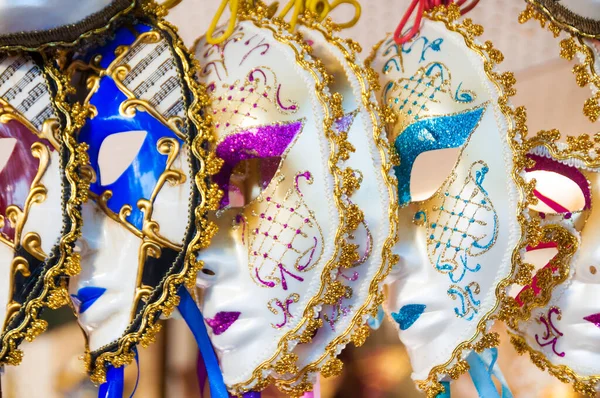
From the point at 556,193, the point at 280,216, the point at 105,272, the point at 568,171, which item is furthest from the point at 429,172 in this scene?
the point at 105,272

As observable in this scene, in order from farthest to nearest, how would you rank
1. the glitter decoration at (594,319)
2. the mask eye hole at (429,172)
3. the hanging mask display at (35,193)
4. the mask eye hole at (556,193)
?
the mask eye hole at (429,172), the mask eye hole at (556,193), the glitter decoration at (594,319), the hanging mask display at (35,193)

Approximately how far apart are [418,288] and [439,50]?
0.74ft

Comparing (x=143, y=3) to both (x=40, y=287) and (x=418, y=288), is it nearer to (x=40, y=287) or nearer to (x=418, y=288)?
(x=40, y=287)

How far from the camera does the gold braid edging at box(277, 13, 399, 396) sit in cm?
64

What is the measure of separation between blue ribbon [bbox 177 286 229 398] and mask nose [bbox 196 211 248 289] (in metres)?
0.02

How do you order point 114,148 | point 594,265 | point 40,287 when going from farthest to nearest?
point 114,148 → point 594,265 → point 40,287

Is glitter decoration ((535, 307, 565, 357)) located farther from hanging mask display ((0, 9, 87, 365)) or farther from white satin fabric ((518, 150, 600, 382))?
hanging mask display ((0, 9, 87, 365))

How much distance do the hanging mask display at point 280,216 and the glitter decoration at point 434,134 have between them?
50mm

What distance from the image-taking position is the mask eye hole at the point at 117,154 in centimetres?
69

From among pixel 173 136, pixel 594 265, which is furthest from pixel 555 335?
pixel 173 136

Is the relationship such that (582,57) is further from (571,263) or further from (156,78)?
(156,78)

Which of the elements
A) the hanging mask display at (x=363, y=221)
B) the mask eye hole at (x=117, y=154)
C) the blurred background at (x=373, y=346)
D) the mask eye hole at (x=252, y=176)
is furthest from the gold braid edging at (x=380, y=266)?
the blurred background at (x=373, y=346)

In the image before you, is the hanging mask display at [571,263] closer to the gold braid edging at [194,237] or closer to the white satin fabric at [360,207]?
the white satin fabric at [360,207]

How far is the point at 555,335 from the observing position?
711 millimetres
